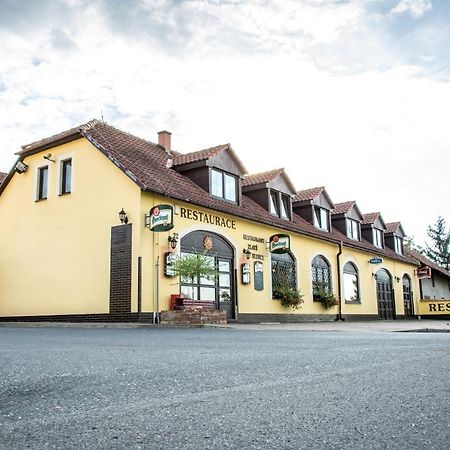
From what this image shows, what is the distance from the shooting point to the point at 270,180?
23.4 m

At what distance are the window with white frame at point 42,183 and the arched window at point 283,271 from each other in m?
9.27

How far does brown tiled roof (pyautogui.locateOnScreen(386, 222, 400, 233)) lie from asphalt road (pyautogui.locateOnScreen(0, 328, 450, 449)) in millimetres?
31590

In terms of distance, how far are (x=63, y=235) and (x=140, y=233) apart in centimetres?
373

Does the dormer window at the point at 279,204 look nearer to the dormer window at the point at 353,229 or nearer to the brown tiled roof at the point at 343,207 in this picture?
the brown tiled roof at the point at 343,207

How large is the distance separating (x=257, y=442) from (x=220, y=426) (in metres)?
0.29

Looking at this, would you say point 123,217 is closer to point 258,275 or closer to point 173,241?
point 173,241

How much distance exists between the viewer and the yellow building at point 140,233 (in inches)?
652

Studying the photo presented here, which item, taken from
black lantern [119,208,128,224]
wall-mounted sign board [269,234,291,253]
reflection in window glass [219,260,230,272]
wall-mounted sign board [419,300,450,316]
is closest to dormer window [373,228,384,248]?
wall-mounted sign board [419,300,450,316]

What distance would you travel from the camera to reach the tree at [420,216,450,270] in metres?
68.4

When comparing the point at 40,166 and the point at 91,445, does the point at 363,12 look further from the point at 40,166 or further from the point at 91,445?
the point at 40,166

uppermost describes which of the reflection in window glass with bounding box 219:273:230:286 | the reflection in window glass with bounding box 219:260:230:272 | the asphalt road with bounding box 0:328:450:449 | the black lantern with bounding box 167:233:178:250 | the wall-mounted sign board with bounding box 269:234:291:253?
the wall-mounted sign board with bounding box 269:234:291:253

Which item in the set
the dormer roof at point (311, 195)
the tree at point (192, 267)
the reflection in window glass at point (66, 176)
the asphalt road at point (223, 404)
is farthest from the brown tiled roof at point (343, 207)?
the asphalt road at point (223, 404)

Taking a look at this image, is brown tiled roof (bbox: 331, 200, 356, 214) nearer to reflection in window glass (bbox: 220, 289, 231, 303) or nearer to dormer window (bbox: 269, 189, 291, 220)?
dormer window (bbox: 269, 189, 291, 220)

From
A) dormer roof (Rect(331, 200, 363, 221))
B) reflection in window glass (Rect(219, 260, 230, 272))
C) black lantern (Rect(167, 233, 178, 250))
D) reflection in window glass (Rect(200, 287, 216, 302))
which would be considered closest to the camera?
black lantern (Rect(167, 233, 178, 250))
